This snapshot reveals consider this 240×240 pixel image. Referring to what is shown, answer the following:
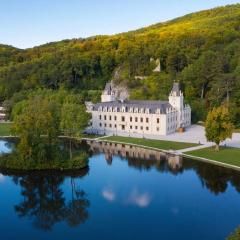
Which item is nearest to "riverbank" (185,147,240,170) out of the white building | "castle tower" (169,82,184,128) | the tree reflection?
the white building

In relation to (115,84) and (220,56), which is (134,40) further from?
(220,56)

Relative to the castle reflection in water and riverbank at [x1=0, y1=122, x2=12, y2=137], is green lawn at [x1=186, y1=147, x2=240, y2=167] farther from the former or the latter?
riverbank at [x1=0, y1=122, x2=12, y2=137]

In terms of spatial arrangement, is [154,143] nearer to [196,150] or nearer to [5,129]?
[196,150]

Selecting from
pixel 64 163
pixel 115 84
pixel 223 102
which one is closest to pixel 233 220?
pixel 64 163

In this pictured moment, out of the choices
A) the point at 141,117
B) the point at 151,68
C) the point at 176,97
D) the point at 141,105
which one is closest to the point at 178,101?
the point at 176,97

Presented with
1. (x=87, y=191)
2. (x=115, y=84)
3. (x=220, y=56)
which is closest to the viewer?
(x=87, y=191)

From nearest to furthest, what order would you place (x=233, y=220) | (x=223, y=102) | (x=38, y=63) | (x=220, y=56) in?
(x=233, y=220) < (x=223, y=102) < (x=220, y=56) < (x=38, y=63)
